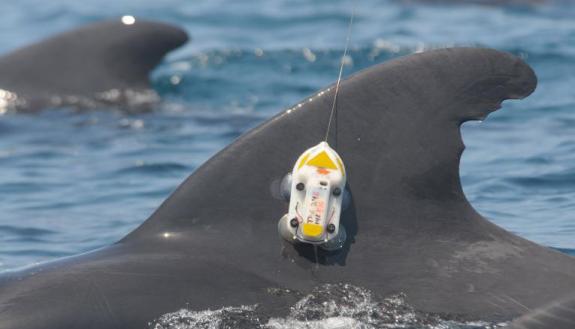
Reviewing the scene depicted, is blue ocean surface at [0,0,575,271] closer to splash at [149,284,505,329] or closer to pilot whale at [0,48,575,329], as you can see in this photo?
pilot whale at [0,48,575,329]

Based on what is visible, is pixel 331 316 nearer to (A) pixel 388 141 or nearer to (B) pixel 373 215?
(B) pixel 373 215

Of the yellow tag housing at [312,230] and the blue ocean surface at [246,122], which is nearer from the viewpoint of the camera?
the yellow tag housing at [312,230]

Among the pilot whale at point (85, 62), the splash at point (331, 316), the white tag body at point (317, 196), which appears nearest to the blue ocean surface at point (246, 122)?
the pilot whale at point (85, 62)

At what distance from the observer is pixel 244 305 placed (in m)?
4.93

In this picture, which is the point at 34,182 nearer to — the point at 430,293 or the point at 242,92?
the point at 242,92

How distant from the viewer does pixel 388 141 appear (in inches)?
200

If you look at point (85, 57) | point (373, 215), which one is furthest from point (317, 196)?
point (85, 57)

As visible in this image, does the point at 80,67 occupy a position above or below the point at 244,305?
above

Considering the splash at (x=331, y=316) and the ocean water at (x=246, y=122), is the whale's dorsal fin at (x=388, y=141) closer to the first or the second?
the splash at (x=331, y=316)

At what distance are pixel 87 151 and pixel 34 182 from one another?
1.05 m

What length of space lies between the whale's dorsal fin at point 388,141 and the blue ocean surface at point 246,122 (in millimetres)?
→ 1873

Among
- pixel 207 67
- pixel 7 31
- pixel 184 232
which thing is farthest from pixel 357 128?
pixel 7 31

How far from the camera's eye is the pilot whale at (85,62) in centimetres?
1214

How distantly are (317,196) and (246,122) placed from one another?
21.3 feet
